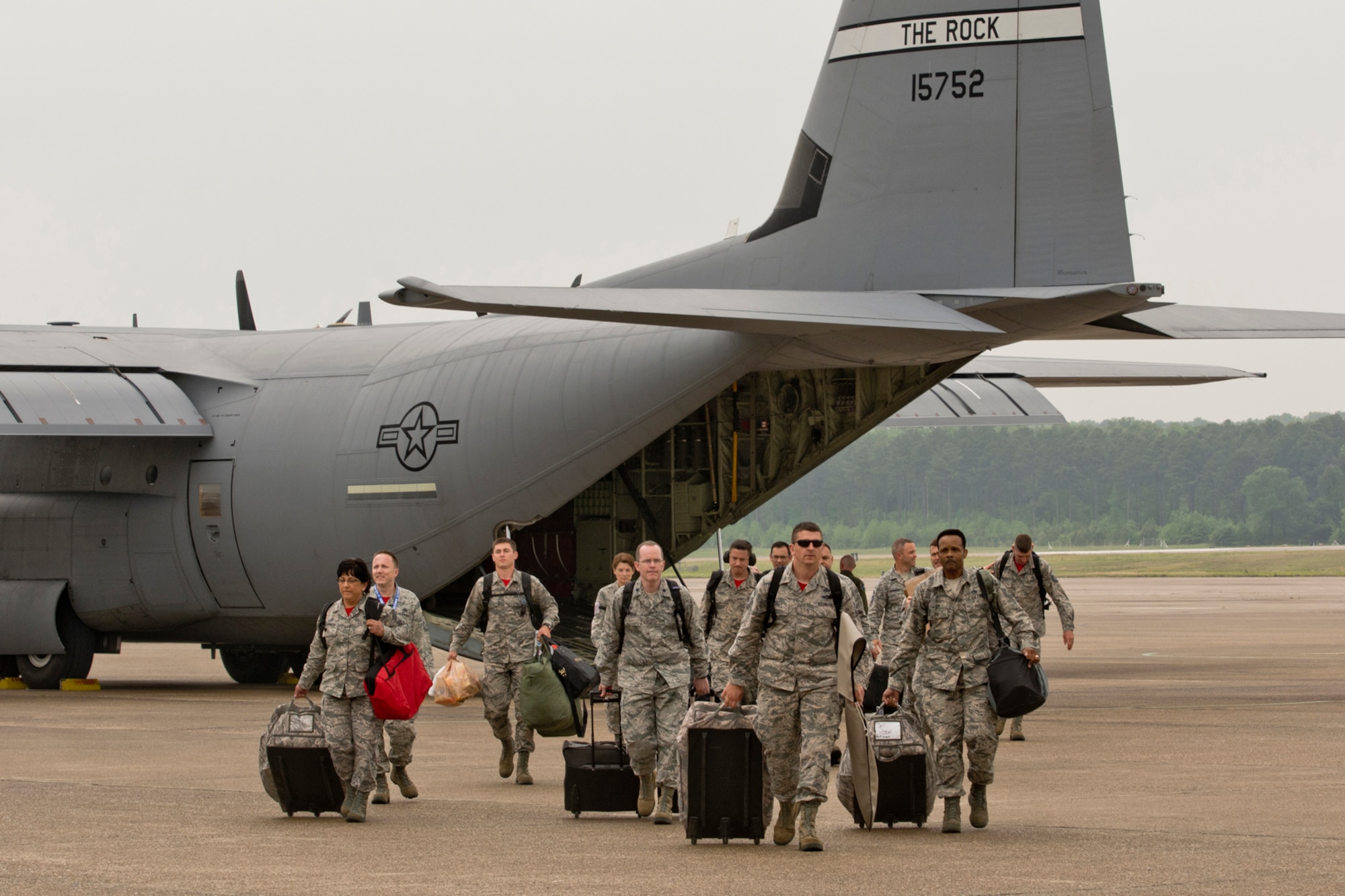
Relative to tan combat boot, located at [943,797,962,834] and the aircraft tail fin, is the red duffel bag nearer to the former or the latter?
tan combat boot, located at [943,797,962,834]

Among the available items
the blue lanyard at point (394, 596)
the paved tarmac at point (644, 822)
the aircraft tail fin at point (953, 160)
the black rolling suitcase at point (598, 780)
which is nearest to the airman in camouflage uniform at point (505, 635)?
the paved tarmac at point (644, 822)

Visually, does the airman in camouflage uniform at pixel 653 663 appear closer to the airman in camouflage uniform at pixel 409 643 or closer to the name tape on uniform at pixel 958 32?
the airman in camouflage uniform at pixel 409 643

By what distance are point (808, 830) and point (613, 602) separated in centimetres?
271

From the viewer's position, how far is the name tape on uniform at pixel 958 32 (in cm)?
1641

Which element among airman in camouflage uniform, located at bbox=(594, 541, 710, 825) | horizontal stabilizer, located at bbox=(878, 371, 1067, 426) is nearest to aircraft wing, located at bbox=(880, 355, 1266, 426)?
horizontal stabilizer, located at bbox=(878, 371, 1067, 426)

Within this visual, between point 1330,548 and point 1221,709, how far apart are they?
274 feet

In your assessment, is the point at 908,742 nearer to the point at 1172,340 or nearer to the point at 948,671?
the point at 948,671

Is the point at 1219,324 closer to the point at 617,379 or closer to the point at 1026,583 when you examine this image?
the point at 1026,583

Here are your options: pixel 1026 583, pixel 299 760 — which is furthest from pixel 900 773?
pixel 1026 583

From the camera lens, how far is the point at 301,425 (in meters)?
21.2

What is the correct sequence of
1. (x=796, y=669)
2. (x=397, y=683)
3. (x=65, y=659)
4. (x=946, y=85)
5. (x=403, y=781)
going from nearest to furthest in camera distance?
(x=796, y=669) → (x=397, y=683) → (x=403, y=781) → (x=946, y=85) → (x=65, y=659)

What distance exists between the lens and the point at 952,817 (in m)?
10.4

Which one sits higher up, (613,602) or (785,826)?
(613,602)

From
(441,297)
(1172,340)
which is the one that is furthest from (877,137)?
(441,297)
